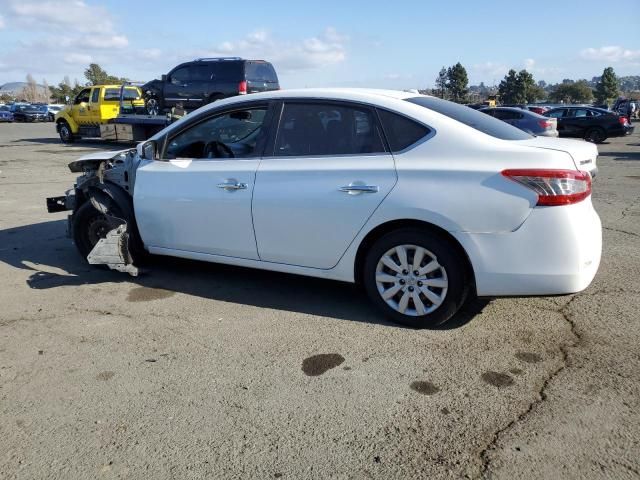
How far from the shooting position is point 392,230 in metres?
3.88

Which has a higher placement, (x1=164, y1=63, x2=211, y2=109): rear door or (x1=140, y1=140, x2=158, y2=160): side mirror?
(x1=164, y1=63, x2=211, y2=109): rear door

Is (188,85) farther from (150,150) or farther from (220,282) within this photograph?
(220,282)

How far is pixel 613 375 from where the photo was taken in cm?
323

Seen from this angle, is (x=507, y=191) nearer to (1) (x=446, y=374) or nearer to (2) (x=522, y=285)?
(2) (x=522, y=285)

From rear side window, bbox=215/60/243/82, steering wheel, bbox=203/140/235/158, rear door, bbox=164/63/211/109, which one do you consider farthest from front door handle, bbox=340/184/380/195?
rear door, bbox=164/63/211/109

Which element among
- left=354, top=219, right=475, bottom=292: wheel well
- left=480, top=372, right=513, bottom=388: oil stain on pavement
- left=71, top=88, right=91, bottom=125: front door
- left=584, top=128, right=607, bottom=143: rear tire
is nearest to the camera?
left=480, top=372, right=513, bottom=388: oil stain on pavement

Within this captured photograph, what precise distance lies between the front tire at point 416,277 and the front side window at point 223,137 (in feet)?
4.67

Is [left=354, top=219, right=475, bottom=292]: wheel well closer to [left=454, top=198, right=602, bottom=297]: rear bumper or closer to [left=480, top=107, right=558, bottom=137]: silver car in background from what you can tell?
[left=454, top=198, right=602, bottom=297]: rear bumper

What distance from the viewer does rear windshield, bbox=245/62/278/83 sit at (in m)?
17.1

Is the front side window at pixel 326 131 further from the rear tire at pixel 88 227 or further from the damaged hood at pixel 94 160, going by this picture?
the rear tire at pixel 88 227

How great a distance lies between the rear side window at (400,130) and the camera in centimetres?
385

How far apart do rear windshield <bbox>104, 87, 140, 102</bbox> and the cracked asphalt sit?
16427mm

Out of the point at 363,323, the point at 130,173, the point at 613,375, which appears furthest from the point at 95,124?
the point at 613,375

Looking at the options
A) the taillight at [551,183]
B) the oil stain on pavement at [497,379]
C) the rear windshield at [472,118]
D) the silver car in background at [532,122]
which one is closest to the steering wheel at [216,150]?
the rear windshield at [472,118]
